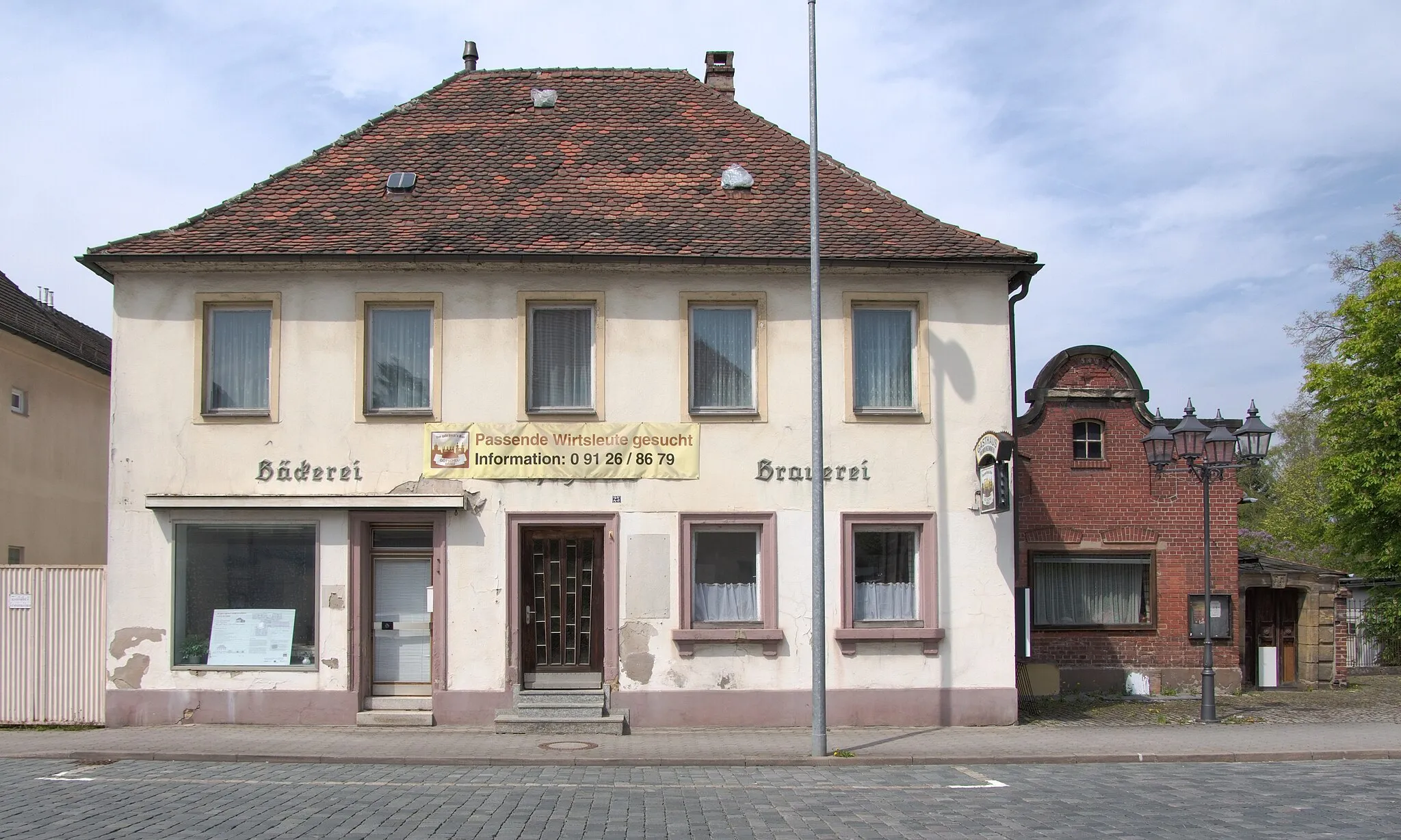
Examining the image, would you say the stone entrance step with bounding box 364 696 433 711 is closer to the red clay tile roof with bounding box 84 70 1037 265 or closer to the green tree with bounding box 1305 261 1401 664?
the red clay tile roof with bounding box 84 70 1037 265

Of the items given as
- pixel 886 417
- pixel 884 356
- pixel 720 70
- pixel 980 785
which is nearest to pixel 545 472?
pixel 886 417

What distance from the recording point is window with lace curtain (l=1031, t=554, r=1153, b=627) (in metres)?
21.9

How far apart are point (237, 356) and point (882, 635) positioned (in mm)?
9525

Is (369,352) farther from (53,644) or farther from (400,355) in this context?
(53,644)

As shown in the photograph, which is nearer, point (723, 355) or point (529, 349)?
point (529, 349)

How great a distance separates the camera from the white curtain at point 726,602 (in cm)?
1727

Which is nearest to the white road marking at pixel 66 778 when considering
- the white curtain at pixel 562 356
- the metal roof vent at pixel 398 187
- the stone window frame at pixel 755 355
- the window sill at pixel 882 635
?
the white curtain at pixel 562 356

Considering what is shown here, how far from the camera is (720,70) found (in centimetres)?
2180

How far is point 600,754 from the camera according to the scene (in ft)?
48.1

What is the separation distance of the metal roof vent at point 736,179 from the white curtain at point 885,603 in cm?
604

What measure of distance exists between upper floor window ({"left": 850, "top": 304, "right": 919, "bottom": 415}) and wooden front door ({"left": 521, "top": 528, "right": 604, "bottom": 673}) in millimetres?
4215

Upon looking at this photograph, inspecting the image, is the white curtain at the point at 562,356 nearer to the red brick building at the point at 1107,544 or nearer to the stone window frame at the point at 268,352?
the stone window frame at the point at 268,352

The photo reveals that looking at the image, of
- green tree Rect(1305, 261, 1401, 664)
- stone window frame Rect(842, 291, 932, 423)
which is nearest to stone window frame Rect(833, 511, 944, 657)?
stone window frame Rect(842, 291, 932, 423)

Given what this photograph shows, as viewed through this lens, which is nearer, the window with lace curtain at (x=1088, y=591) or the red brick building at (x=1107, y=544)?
the red brick building at (x=1107, y=544)
